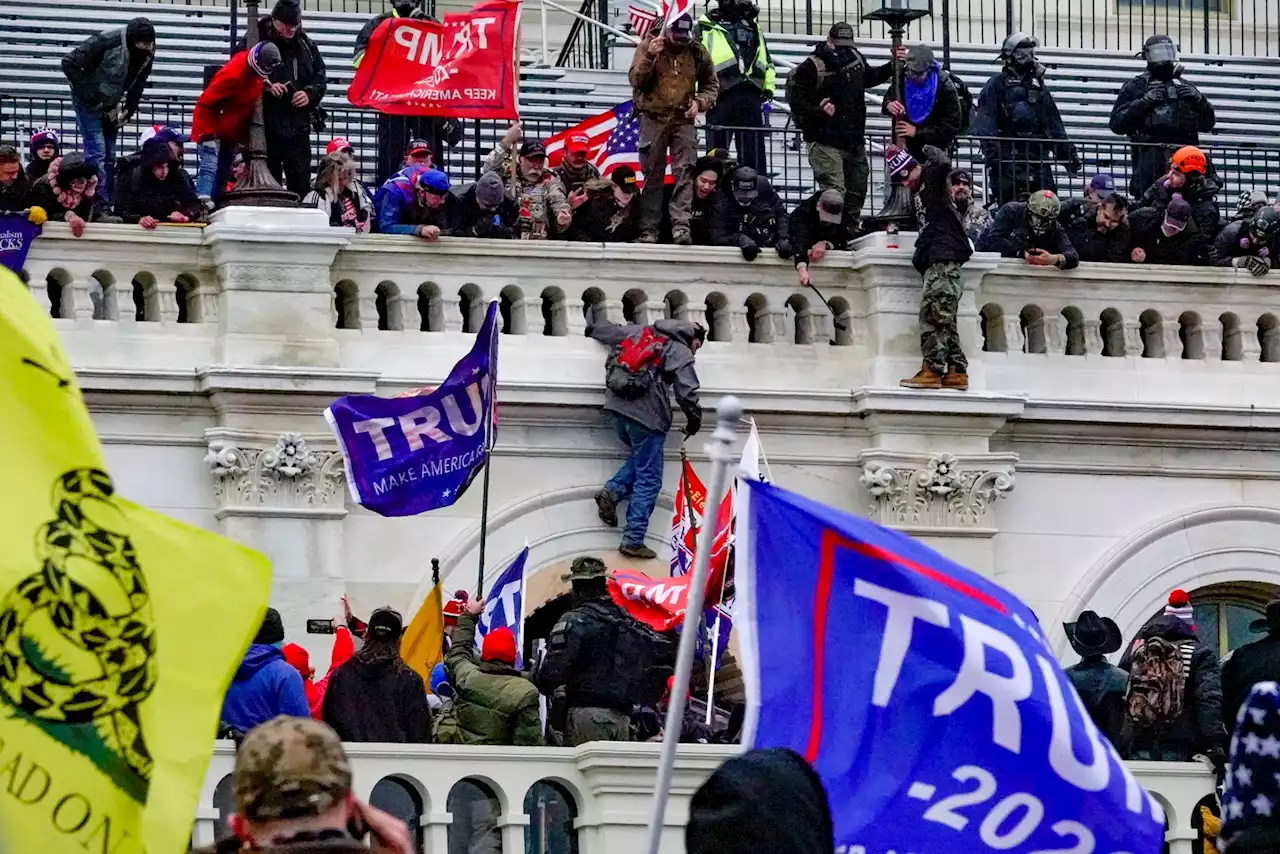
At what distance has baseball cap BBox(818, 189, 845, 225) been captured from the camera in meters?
26.8

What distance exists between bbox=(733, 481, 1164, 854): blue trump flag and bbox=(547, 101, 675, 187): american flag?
1579 cm

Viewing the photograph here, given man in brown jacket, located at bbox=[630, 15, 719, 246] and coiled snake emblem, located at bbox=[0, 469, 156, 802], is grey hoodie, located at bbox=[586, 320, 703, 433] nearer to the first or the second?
man in brown jacket, located at bbox=[630, 15, 719, 246]

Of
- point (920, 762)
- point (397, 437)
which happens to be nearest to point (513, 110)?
point (397, 437)

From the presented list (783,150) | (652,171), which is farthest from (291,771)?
(783,150)

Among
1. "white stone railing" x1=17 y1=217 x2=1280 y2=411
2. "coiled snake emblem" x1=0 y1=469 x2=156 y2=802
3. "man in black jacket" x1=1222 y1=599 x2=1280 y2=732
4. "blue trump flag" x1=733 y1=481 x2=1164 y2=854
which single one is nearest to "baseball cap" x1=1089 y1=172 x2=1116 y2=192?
"white stone railing" x1=17 y1=217 x2=1280 y2=411

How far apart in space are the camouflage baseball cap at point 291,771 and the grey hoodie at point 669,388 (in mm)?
15839

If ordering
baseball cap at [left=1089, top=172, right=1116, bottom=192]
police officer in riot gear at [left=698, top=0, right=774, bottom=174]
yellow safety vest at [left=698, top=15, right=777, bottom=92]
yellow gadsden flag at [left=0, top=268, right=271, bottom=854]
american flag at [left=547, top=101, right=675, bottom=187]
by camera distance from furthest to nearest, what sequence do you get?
yellow safety vest at [left=698, top=15, right=777, bottom=92], police officer in riot gear at [left=698, top=0, right=774, bottom=174], american flag at [left=547, top=101, right=675, bottom=187], baseball cap at [left=1089, top=172, right=1116, bottom=192], yellow gadsden flag at [left=0, top=268, right=271, bottom=854]

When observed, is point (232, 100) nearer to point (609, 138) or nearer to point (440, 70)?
point (440, 70)

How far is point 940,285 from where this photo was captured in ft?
88.3

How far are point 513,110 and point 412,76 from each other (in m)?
0.76

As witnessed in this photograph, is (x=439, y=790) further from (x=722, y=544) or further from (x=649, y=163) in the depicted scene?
(x=649, y=163)

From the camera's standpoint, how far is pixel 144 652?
10969mm

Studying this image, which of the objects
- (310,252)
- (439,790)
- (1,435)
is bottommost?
(439,790)

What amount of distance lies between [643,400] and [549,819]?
720 cm
